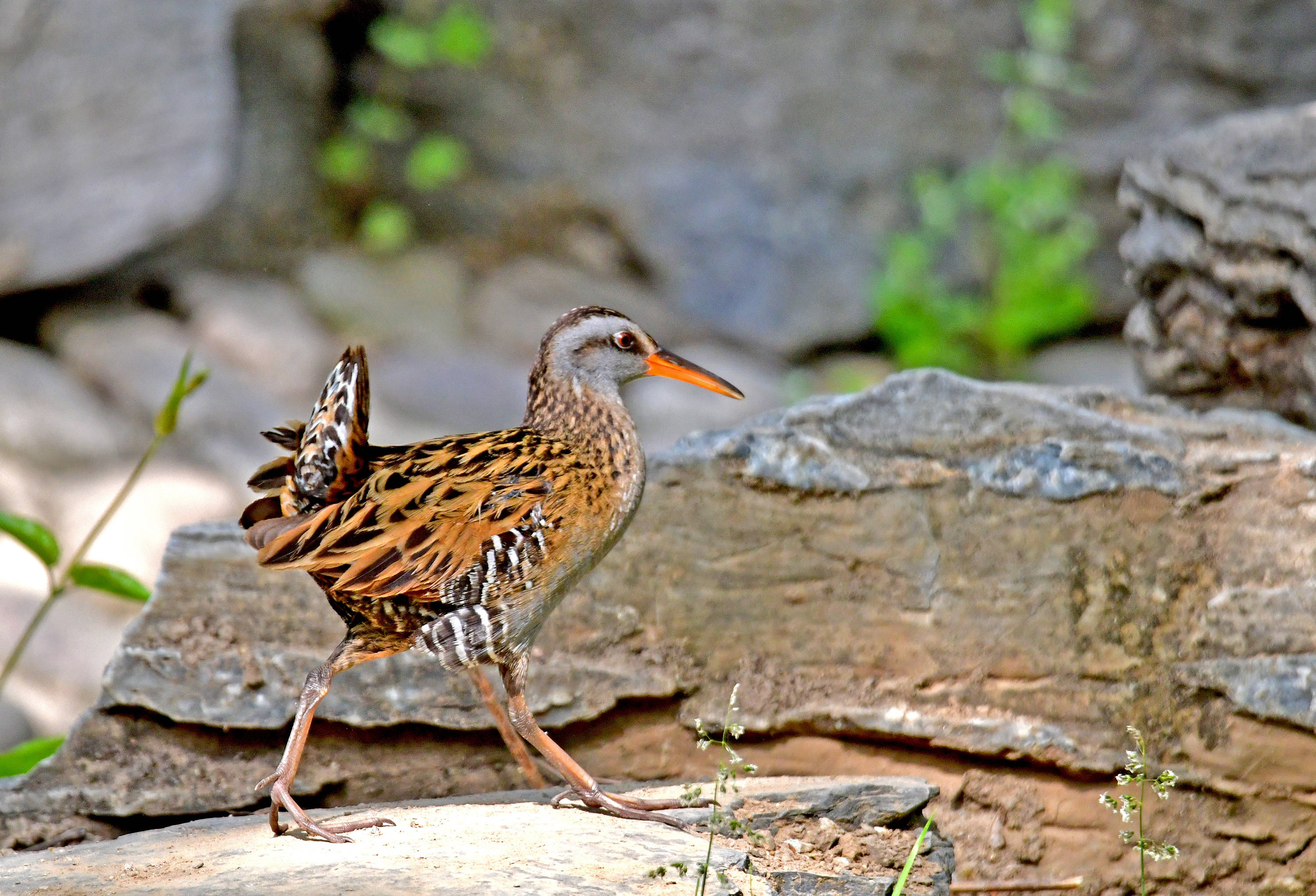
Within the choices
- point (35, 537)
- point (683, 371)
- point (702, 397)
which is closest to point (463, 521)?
point (683, 371)

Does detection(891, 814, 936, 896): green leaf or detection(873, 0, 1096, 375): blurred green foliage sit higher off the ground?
detection(873, 0, 1096, 375): blurred green foliage

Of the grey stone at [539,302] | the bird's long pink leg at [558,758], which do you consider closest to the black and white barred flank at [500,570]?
the bird's long pink leg at [558,758]

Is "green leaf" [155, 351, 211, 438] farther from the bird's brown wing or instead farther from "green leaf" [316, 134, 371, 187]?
"green leaf" [316, 134, 371, 187]

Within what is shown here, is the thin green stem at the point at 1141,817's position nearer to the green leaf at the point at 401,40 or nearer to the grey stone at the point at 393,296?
the grey stone at the point at 393,296

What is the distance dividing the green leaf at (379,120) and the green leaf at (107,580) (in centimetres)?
523

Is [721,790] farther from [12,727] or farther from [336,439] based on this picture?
[12,727]

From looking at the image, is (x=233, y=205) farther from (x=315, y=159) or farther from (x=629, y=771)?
(x=629, y=771)

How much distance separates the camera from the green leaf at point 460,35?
8.15 meters

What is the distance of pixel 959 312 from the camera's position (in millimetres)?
8312

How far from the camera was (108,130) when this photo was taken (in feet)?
24.8

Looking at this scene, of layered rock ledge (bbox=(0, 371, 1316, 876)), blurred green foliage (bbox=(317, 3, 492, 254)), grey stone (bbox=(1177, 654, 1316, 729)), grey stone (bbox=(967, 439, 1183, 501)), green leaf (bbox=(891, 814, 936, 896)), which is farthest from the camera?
blurred green foliage (bbox=(317, 3, 492, 254))

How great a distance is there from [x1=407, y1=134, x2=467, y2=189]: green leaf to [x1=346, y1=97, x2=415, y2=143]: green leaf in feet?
0.45

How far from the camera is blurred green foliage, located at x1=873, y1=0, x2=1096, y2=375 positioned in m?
8.12

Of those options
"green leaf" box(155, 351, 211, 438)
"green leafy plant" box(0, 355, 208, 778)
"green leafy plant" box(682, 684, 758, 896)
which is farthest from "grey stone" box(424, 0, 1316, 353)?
"green leaf" box(155, 351, 211, 438)
